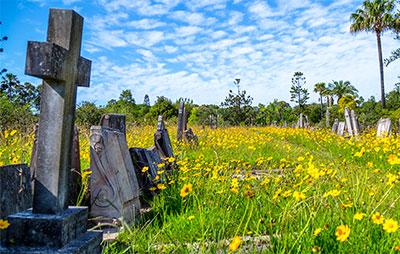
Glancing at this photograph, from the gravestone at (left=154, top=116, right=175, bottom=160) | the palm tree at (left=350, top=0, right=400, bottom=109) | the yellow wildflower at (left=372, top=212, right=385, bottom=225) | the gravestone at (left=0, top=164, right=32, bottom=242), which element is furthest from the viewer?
the palm tree at (left=350, top=0, right=400, bottom=109)

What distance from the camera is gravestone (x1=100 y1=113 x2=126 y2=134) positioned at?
3820mm

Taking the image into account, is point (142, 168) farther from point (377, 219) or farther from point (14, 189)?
point (377, 219)

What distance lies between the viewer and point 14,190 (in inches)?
90.6

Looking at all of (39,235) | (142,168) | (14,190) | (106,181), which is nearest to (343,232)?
(39,235)

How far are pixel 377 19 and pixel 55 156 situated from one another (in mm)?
33285

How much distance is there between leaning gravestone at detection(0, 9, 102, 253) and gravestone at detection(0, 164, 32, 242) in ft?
1.20

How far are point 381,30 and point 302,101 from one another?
18.6 meters

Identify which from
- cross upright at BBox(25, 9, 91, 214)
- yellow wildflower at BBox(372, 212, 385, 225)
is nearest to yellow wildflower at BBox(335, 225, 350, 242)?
yellow wildflower at BBox(372, 212, 385, 225)

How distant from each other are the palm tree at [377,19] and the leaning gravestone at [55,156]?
3054 centimetres

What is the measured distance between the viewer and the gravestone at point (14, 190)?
2.16 meters

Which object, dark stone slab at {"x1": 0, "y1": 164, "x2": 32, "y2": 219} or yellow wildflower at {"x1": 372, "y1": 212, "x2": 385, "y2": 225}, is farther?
dark stone slab at {"x1": 0, "y1": 164, "x2": 32, "y2": 219}

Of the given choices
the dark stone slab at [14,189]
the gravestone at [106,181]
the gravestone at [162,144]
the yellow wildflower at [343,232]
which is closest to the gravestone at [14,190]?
the dark stone slab at [14,189]

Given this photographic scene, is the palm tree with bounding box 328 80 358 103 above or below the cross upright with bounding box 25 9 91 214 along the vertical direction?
above

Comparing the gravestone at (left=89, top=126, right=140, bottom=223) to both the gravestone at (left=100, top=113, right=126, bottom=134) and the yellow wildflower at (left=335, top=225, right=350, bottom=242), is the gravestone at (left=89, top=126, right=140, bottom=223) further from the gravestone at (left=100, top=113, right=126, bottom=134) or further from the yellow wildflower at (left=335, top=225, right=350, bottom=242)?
the yellow wildflower at (left=335, top=225, right=350, bottom=242)
